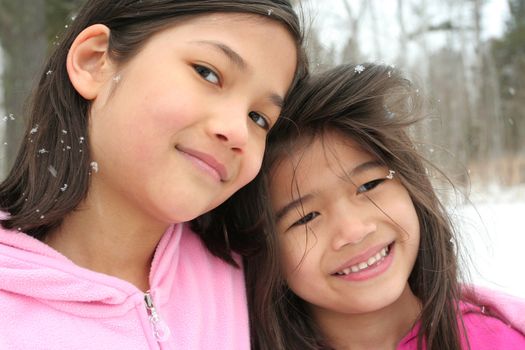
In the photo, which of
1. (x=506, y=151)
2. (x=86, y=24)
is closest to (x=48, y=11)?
(x=86, y=24)

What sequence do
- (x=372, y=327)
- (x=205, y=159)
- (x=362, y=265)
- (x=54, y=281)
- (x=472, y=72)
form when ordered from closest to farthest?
(x=54, y=281) → (x=205, y=159) → (x=362, y=265) → (x=372, y=327) → (x=472, y=72)

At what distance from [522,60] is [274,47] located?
1003 centimetres

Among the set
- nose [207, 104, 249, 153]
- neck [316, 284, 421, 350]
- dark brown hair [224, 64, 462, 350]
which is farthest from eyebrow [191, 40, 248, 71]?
neck [316, 284, 421, 350]

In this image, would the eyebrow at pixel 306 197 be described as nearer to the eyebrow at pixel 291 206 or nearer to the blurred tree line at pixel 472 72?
the eyebrow at pixel 291 206

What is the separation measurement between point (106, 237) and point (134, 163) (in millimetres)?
263

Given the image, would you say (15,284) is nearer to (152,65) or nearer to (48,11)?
(152,65)

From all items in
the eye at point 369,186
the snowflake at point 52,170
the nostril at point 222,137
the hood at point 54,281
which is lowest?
the hood at point 54,281

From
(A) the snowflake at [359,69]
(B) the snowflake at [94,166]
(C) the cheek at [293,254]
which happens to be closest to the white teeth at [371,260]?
(C) the cheek at [293,254]

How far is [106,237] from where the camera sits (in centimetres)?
143

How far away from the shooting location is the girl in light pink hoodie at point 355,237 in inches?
61.1

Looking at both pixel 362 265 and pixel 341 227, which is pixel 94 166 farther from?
pixel 362 265

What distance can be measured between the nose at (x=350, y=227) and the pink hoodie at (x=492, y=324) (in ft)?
1.21

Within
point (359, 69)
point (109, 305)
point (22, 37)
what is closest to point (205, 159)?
point (109, 305)

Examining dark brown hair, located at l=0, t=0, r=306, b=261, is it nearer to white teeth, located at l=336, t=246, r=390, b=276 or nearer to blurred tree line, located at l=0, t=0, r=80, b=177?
white teeth, located at l=336, t=246, r=390, b=276
